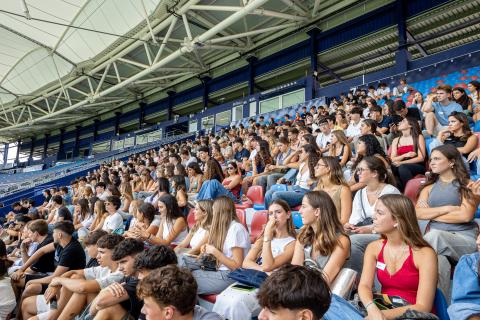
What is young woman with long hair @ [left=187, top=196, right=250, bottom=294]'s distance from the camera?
2.58 metres

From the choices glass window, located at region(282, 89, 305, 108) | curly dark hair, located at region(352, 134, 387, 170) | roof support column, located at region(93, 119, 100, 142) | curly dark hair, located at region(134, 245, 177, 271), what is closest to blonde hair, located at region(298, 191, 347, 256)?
curly dark hair, located at region(134, 245, 177, 271)

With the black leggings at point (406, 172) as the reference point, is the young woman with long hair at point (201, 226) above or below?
below

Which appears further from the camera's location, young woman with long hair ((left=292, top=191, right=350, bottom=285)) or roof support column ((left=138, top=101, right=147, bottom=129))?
roof support column ((left=138, top=101, right=147, bottom=129))

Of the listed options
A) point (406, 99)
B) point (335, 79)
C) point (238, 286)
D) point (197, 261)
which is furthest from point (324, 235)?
point (335, 79)

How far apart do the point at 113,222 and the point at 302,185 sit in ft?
9.55

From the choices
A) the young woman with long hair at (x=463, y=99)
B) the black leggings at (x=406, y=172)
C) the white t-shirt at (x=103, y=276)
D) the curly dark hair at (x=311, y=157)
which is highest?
the young woman with long hair at (x=463, y=99)

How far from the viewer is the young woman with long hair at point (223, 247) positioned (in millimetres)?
2584

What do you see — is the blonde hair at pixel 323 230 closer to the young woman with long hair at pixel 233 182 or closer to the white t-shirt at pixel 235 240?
the white t-shirt at pixel 235 240

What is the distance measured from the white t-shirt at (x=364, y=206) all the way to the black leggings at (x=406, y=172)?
0.88 meters

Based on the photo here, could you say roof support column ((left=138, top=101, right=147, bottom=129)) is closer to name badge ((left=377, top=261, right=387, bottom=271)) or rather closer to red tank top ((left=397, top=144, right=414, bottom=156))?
red tank top ((left=397, top=144, right=414, bottom=156))

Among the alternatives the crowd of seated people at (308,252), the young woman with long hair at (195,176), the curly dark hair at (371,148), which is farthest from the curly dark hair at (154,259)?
the young woman with long hair at (195,176)

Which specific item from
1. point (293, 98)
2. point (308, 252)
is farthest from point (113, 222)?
point (293, 98)

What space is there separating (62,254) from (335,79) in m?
15.3

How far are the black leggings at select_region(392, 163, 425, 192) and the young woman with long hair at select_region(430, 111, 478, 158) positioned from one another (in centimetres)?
43
